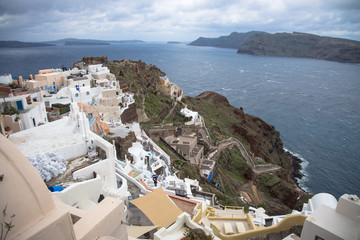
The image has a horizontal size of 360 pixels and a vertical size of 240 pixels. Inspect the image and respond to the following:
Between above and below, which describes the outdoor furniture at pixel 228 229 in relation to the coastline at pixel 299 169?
above

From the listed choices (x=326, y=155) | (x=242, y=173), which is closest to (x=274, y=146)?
(x=326, y=155)

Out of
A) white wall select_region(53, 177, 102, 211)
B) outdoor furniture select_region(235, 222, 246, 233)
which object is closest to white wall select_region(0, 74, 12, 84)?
white wall select_region(53, 177, 102, 211)

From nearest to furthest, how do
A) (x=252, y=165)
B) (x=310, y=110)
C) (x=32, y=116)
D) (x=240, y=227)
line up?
(x=240, y=227) → (x=32, y=116) → (x=252, y=165) → (x=310, y=110)

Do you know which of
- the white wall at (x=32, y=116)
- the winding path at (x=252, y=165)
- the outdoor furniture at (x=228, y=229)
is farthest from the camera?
the winding path at (x=252, y=165)

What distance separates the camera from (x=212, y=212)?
15.9 metres

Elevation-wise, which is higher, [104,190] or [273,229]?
[104,190]

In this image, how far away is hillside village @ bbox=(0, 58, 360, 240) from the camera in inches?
242

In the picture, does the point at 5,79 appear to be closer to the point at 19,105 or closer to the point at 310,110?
the point at 19,105

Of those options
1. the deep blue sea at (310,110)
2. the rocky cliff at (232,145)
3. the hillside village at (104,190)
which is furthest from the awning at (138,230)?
the deep blue sea at (310,110)

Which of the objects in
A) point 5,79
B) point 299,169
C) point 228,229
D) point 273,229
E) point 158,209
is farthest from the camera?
point 299,169

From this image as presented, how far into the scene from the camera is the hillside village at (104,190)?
616 cm

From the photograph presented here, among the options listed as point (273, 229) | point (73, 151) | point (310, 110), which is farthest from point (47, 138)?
point (310, 110)

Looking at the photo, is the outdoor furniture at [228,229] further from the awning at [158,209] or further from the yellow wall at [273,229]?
the awning at [158,209]

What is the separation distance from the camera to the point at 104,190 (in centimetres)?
A: 1476
